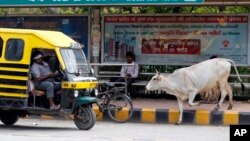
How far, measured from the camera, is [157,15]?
585 inches

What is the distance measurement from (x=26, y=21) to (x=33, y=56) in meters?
4.45

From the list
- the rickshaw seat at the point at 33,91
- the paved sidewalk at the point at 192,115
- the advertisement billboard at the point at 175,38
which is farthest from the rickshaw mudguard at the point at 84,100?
the advertisement billboard at the point at 175,38

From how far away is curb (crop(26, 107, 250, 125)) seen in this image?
12406 mm

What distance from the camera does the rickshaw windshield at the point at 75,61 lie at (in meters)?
11.2

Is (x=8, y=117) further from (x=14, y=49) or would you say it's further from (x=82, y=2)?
(x=82, y=2)

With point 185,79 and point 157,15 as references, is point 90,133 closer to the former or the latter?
point 185,79

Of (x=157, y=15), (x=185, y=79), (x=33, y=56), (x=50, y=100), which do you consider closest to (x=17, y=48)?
(x=33, y=56)

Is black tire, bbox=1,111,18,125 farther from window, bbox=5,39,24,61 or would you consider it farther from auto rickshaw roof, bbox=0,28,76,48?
auto rickshaw roof, bbox=0,28,76,48

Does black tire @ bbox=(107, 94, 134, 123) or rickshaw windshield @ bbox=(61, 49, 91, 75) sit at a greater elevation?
rickshaw windshield @ bbox=(61, 49, 91, 75)

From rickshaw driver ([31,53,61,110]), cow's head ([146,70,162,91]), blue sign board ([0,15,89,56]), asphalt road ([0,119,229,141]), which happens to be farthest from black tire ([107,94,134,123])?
blue sign board ([0,15,89,56])

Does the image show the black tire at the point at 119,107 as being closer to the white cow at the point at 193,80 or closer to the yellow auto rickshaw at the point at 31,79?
the white cow at the point at 193,80

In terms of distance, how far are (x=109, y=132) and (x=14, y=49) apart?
2.40m

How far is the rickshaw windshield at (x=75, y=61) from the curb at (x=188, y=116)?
151cm

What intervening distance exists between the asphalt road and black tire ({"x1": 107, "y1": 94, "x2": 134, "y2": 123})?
0.19 meters
